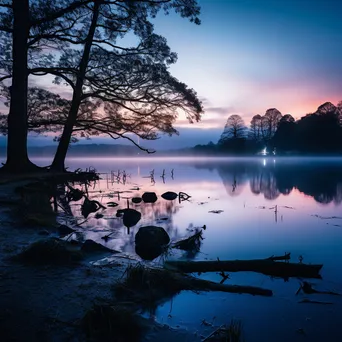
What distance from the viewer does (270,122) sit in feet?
229

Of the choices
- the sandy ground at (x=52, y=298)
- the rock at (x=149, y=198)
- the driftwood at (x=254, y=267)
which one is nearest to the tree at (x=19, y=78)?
the rock at (x=149, y=198)

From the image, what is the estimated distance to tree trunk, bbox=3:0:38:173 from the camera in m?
13.0

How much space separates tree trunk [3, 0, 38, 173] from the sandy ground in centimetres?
936

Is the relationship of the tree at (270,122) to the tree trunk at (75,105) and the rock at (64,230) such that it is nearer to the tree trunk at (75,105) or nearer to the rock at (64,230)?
the tree trunk at (75,105)

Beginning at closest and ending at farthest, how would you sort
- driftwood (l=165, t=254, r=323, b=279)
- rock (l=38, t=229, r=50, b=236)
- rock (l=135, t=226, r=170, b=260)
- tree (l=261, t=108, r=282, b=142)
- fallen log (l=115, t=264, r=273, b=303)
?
fallen log (l=115, t=264, r=273, b=303) < driftwood (l=165, t=254, r=323, b=279) < rock (l=135, t=226, r=170, b=260) < rock (l=38, t=229, r=50, b=236) < tree (l=261, t=108, r=282, b=142)

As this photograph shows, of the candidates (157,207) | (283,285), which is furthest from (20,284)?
(157,207)

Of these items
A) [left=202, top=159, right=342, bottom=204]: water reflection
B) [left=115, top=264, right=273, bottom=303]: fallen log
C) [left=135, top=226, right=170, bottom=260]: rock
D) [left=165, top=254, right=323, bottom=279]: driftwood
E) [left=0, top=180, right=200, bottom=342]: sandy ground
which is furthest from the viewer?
[left=202, top=159, right=342, bottom=204]: water reflection

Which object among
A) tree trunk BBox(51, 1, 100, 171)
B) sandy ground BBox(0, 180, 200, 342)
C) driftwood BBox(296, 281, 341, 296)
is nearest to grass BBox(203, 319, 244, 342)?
sandy ground BBox(0, 180, 200, 342)

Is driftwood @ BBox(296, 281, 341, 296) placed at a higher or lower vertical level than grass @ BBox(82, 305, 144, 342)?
lower

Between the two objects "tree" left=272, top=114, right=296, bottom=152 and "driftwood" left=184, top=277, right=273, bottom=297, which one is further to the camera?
"tree" left=272, top=114, right=296, bottom=152

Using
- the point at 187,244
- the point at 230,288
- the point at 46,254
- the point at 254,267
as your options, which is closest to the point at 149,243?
the point at 187,244

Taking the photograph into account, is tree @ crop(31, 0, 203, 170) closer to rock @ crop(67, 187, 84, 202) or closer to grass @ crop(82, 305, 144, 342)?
rock @ crop(67, 187, 84, 202)

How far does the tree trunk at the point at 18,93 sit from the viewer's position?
13.0 m

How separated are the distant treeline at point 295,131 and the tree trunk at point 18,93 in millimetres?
59999
